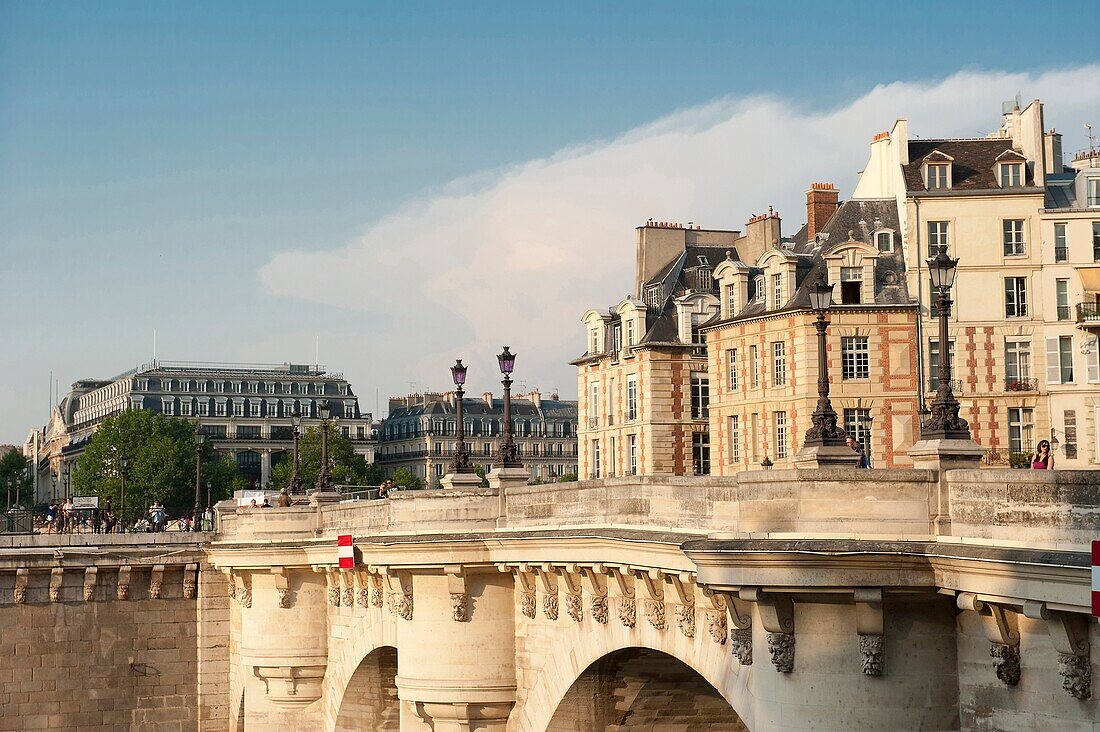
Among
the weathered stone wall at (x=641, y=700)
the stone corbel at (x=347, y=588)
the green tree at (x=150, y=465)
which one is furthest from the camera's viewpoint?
the green tree at (x=150, y=465)

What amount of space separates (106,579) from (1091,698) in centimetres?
3695

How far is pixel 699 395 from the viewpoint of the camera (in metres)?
77.8

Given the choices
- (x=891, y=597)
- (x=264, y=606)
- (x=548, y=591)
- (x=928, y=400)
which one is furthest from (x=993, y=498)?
(x=928, y=400)

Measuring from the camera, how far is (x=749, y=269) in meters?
72.8

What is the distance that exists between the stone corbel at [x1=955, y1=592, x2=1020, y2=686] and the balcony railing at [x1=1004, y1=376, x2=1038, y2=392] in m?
52.2

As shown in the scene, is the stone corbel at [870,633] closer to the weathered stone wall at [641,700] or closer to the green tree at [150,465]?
the weathered stone wall at [641,700]

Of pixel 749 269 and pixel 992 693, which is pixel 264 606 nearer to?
pixel 992 693

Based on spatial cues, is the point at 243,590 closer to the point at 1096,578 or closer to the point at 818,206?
the point at 1096,578

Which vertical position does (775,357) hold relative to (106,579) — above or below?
above

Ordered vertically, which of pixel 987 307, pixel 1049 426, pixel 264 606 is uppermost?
pixel 987 307

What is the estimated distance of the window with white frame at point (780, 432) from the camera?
67062 millimetres

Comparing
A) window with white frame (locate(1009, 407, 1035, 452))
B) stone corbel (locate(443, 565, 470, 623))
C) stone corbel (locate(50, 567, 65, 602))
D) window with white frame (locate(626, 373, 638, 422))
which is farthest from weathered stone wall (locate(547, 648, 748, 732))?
window with white frame (locate(626, 373, 638, 422))

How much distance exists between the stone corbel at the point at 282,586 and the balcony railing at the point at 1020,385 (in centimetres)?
3532

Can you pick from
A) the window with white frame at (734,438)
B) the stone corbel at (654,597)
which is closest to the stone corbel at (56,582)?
the stone corbel at (654,597)
